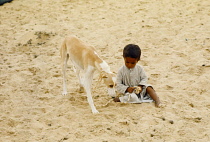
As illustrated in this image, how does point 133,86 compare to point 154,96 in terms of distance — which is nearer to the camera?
point 154,96

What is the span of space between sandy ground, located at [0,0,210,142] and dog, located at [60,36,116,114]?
0.39 m

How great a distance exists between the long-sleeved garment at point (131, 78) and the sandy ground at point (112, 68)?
0.27 metres

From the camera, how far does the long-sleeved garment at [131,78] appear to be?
4445mm

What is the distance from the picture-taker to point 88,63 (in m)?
4.25

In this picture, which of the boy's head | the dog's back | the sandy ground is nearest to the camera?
the sandy ground

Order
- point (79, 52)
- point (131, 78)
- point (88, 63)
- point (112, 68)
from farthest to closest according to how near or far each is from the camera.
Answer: point (112, 68) → point (79, 52) → point (131, 78) → point (88, 63)

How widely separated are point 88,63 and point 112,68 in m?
1.76

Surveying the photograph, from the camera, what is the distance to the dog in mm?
3963

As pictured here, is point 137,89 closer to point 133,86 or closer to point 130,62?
point 133,86

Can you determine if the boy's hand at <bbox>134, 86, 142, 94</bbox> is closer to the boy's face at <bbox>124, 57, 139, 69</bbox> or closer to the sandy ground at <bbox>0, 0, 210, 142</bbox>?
the sandy ground at <bbox>0, 0, 210, 142</bbox>

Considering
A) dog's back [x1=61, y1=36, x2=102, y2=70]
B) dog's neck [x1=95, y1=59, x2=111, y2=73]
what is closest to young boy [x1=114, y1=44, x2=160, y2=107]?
dog's neck [x1=95, y1=59, x2=111, y2=73]

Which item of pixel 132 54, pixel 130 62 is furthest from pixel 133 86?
pixel 132 54

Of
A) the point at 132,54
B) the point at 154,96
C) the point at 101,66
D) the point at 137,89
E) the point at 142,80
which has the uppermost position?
the point at 132,54

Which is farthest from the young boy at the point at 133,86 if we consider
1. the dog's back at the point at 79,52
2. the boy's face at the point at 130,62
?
the dog's back at the point at 79,52
